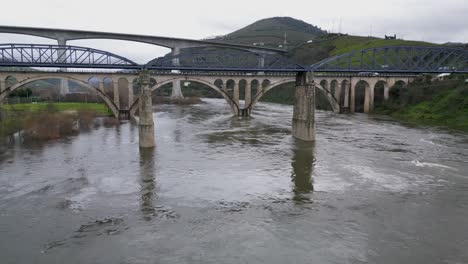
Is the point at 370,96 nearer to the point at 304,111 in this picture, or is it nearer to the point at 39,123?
the point at 304,111

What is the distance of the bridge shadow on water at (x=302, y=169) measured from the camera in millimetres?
19031

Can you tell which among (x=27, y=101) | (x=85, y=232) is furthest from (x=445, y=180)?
(x=27, y=101)

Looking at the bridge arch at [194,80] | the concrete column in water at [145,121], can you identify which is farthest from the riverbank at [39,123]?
the concrete column in water at [145,121]

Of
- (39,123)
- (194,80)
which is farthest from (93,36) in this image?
(39,123)

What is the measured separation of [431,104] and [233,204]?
163ft

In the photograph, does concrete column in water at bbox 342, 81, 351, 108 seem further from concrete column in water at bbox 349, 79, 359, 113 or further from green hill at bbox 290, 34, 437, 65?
green hill at bbox 290, 34, 437, 65

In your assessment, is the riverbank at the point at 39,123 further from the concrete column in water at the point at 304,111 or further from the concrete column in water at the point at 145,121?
the concrete column in water at the point at 304,111

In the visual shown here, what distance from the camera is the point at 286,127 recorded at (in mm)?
46031

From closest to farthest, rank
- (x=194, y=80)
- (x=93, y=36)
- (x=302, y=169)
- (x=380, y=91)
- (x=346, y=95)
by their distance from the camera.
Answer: (x=302, y=169) → (x=194, y=80) → (x=346, y=95) → (x=380, y=91) → (x=93, y=36)

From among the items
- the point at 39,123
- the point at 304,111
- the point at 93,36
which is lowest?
the point at 39,123

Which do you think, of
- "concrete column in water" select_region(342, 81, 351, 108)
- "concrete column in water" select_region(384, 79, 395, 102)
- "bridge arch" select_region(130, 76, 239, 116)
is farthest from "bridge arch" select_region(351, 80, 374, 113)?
"bridge arch" select_region(130, 76, 239, 116)

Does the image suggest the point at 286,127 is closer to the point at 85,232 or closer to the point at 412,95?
the point at 412,95

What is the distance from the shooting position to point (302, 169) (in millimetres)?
24141

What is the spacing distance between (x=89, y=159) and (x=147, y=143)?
5790 mm
